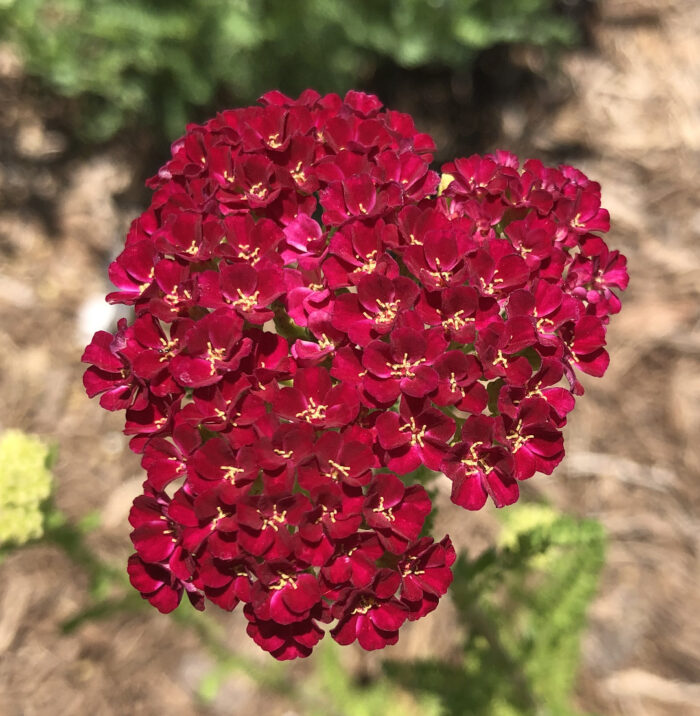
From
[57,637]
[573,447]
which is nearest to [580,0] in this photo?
[573,447]

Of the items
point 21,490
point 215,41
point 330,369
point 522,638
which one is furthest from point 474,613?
point 215,41

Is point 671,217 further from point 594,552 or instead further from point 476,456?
point 476,456

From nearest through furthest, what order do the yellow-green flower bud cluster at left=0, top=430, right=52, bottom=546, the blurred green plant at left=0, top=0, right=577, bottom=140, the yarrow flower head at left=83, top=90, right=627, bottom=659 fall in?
1. the yarrow flower head at left=83, top=90, right=627, bottom=659
2. the yellow-green flower bud cluster at left=0, top=430, right=52, bottom=546
3. the blurred green plant at left=0, top=0, right=577, bottom=140

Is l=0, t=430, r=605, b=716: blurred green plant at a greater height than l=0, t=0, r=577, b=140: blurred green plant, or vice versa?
l=0, t=0, r=577, b=140: blurred green plant

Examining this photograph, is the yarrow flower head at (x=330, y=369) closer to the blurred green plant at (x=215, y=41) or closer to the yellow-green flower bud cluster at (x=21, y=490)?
the yellow-green flower bud cluster at (x=21, y=490)

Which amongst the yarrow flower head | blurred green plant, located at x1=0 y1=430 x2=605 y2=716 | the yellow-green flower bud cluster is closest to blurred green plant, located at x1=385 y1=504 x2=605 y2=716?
blurred green plant, located at x1=0 y1=430 x2=605 y2=716

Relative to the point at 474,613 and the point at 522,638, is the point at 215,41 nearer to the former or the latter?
the point at 474,613

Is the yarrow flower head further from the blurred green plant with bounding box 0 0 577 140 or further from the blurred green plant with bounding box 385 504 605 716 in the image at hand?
the blurred green plant with bounding box 0 0 577 140
